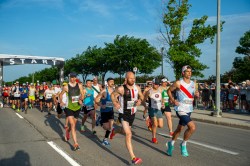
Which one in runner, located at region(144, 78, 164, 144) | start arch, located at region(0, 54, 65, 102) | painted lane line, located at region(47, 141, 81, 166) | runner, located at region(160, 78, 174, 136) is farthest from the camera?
start arch, located at region(0, 54, 65, 102)

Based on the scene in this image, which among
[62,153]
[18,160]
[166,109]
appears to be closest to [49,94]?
[166,109]

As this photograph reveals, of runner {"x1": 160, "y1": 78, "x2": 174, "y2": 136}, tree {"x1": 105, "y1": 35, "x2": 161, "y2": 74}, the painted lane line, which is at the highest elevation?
tree {"x1": 105, "y1": 35, "x2": 161, "y2": 74}

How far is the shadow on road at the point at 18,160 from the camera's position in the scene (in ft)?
19.6

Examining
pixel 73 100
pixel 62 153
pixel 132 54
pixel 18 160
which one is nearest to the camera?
pixel 18 160

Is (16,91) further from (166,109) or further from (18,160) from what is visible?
(18,160)

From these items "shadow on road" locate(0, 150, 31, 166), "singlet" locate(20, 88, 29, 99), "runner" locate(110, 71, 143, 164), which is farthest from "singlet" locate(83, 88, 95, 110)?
"singlet" locate(20, 88, 29, 99)

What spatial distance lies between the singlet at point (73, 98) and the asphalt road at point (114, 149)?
3.48ft

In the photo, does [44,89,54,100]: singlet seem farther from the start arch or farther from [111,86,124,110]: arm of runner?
[111,86,124,110]: arm of runner

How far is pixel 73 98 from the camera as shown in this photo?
7492 millimetres

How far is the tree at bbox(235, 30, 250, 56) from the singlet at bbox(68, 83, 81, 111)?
54734 millimetres

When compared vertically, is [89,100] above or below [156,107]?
above

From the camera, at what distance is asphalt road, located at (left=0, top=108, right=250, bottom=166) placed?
19.7 ft

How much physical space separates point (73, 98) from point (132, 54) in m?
31.5

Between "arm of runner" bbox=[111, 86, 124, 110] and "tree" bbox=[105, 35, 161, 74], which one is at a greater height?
"tree" bbox=[105, 35, 161, 74]
